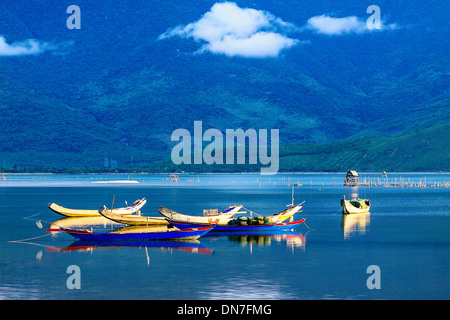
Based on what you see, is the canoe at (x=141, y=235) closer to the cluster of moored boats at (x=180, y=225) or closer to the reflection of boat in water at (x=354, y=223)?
the cluster of moored boats at (x=180, y=225)

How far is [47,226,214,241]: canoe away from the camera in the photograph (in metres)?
53.5

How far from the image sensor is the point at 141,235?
53.6 metres

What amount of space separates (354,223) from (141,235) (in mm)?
28323

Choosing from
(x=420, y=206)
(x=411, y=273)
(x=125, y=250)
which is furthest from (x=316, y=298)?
(x=420, y=206)

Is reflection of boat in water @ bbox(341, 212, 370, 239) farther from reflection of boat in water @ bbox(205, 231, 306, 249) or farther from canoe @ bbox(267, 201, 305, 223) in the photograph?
canoe @ bbox(267, 201, 305, 223)

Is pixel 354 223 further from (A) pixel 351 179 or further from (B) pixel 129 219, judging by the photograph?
(A) pixel 351 179

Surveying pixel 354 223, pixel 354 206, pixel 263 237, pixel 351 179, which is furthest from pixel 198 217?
pixel 351 179

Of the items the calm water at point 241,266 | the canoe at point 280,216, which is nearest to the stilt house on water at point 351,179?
the calm water at point 241,266

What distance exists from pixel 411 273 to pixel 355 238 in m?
18.5

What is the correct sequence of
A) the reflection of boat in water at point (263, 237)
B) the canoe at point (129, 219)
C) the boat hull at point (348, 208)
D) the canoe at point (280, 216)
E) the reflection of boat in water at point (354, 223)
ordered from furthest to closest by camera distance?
the boat hull at point (348, 208) < the reflection of boat in water at point (354, 223) < the canoe at point (280, 216) < the canoe at point (129, 219) < the reflection of boat in water at point (263, 237)

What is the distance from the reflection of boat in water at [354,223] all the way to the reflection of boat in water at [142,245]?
14.9 metres

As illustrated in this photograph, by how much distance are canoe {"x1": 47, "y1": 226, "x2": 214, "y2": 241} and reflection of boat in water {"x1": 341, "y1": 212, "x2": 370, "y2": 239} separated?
14.0 meters

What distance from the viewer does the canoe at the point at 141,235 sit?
53.5 metres

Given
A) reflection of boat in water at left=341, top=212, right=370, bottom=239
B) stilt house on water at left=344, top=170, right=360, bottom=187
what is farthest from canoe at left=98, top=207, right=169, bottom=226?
stilt house on water at left=344, top=170, right=360, bottom=187
